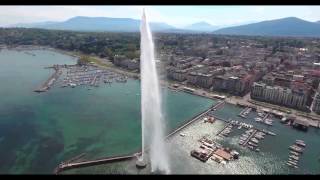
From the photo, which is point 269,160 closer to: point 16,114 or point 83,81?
point 16,114

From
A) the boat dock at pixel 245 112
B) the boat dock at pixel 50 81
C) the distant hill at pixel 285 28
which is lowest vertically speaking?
the boat dock at pixel 245 112

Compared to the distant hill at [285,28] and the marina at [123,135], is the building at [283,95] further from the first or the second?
the distant hill at [285,28]

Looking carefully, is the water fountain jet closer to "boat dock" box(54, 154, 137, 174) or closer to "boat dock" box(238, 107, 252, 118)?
"boat dock" box(54, 154, 137, 174)

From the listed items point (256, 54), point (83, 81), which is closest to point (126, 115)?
point (83, 81)

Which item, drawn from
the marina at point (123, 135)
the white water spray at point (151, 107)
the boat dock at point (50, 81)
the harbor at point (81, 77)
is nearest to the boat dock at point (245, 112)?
the marina at point (123, 135)

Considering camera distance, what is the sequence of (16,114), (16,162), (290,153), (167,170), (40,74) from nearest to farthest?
(167,170)
(16,162)
(290,153)
(16,114)
(40,74)

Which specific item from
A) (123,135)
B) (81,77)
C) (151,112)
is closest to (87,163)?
(123,135)

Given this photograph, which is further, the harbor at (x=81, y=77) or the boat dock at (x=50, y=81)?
the harbor at (x=81, y=77)

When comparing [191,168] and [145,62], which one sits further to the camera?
[191,168]

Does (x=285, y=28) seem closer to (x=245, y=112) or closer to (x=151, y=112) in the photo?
(x=245, y=112)
